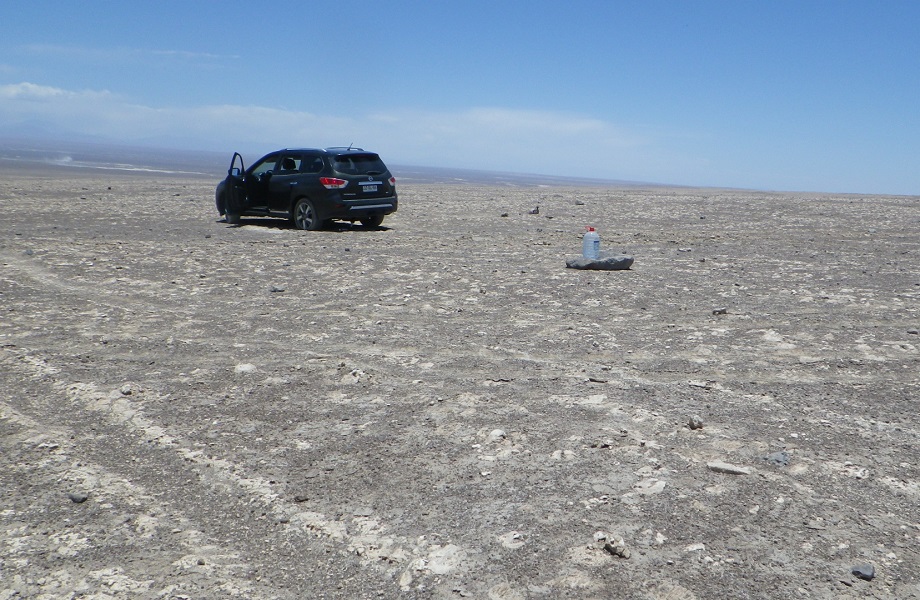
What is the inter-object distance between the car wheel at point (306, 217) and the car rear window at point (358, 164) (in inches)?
41.5

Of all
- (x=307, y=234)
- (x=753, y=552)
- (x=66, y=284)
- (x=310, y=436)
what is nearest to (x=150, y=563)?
(x=310, y=436)

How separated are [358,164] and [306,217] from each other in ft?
5.39

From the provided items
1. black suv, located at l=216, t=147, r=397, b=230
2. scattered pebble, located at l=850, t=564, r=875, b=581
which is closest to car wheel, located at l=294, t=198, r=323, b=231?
black suv, located at l=216, t=147, r=397, b=230

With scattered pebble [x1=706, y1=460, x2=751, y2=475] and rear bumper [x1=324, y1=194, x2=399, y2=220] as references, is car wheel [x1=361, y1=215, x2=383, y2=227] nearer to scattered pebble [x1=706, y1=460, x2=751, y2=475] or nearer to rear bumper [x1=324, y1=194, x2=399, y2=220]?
rear bumper [x1=324, y1=194, x2=399, y2=220]

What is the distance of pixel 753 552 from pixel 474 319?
16.8ft

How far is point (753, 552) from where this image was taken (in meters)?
3.91

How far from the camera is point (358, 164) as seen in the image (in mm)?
17500

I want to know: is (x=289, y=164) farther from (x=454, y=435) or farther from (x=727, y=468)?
(x=727, y=468)

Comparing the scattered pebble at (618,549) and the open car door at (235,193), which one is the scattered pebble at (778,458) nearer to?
the scattered pebble at (618,549)

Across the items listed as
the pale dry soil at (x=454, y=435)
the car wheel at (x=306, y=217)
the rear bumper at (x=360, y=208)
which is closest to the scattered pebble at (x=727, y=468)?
the pale dry soil at (x=454, y=435)

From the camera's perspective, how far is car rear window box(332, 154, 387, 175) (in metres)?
17.2

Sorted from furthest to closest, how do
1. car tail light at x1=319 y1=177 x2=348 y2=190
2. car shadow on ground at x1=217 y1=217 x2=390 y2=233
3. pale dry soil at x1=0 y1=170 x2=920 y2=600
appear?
car shadow on ground at x1=217 y1=217 x2=390 y2=233
car tail light at x1=319 y1=177 x2=348 y2=190
pale dry soil at x1=0 y1=170 x2=920 y2=600

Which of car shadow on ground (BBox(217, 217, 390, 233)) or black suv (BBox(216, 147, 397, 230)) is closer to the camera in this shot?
black suv (BBox(216, 147, 397, 230))

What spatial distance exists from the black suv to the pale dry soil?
19.1ft
